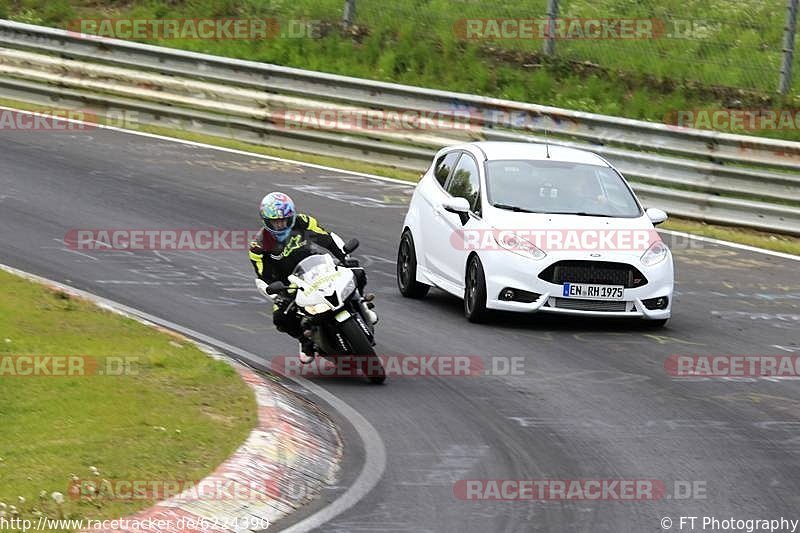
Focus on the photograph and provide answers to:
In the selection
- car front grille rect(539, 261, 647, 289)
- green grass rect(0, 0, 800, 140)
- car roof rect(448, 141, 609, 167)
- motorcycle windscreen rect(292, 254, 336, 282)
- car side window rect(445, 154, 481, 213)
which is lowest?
car front grille rect(539, 261, 647, 289)

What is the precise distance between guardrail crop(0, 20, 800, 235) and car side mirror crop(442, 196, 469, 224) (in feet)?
19.2

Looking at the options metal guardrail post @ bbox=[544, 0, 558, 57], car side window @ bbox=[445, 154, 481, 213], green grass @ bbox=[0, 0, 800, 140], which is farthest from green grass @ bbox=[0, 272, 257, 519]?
green grass @ bbox=[0, 0, 800, 140]

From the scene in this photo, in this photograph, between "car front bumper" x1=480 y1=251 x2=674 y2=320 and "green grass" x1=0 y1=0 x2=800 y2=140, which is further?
"green grass" x1=0 y1=0 x2=800 y2=140

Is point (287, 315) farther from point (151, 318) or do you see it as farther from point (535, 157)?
point (535, 157)

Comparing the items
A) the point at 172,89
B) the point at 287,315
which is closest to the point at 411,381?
the point at 287,315

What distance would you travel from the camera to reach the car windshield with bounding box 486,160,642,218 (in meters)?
14.8

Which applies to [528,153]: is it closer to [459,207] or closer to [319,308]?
[459,207]

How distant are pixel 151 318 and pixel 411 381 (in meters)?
3.05

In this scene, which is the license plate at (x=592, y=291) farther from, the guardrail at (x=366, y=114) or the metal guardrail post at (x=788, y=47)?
the metal guardrail post at (x=788, y=47)

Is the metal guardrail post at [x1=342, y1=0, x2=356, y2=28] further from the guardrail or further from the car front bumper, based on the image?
the car front bumper

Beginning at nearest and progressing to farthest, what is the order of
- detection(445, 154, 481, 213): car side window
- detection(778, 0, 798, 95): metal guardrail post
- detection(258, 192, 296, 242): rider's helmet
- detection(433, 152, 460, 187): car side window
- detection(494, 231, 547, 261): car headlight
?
detection(258, 192, 296, 242): rider's helmet
detection(494, 231, 547, 261): car headlight
detection(445, 154, 481, 213): car side window
detection(433, 152, 460, 187): car side window
detection(778, 0, 798, 95): metal guardrail post

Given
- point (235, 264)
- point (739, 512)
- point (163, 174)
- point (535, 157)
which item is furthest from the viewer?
point (163, 174)

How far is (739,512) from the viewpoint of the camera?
8.56m

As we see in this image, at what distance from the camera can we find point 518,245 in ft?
46.4
